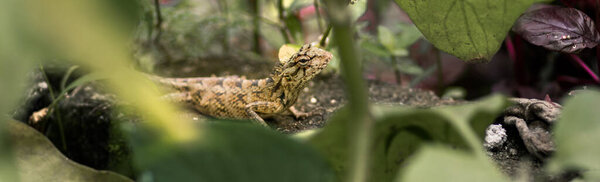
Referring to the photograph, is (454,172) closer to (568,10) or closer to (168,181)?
(168,181)

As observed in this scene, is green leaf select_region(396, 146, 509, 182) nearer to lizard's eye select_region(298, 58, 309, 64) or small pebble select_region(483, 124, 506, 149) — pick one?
small pebble select_region(483, 124, 506, 149)

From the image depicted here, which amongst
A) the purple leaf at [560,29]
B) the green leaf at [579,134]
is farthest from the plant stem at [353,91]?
the purple leaf at [560,29]

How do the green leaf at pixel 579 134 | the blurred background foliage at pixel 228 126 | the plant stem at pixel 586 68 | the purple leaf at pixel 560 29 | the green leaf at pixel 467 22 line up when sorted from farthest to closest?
the plant stem at pixel 586 68, the purple leaf at pixel 560 29, the green leaf at pixel 467 22, the green leaf at pixel 579 134, the blurred background foliage at pixel 228 126

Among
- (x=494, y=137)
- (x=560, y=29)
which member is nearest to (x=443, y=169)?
(x=494, y=137)

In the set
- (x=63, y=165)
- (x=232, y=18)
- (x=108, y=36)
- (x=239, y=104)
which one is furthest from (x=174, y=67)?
(x=108, y=36)

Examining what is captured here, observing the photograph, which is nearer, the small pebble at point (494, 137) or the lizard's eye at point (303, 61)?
the small pebble at point (494, 137)

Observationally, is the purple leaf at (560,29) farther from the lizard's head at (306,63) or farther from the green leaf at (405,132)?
the green leaf at (405,132)

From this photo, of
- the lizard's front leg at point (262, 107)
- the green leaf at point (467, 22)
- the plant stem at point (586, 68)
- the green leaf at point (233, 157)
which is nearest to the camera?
the green leaf at point (233, 157)

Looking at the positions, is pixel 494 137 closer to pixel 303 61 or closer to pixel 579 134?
pixel 579 134
